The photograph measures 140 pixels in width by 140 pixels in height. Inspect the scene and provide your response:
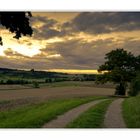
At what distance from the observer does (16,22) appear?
54.1 ft

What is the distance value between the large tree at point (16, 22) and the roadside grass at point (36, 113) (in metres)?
1.31

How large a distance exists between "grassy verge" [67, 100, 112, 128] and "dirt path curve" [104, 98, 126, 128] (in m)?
0.09

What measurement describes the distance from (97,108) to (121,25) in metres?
1.59

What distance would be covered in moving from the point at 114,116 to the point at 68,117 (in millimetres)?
833

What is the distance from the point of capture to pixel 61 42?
55.8 ft

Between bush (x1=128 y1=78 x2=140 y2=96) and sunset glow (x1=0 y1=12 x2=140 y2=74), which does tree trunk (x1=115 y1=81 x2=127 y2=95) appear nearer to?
bush (x1=128 y1=78 x2=140 y2=96)

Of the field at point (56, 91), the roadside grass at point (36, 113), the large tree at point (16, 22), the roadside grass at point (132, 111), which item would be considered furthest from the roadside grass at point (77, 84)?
the large tree at point (16, 22)

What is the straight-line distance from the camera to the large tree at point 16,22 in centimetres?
1652

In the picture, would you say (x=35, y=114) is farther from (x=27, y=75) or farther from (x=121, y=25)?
(x=121, y=25)

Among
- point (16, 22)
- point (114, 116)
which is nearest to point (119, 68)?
point (114, 116)
